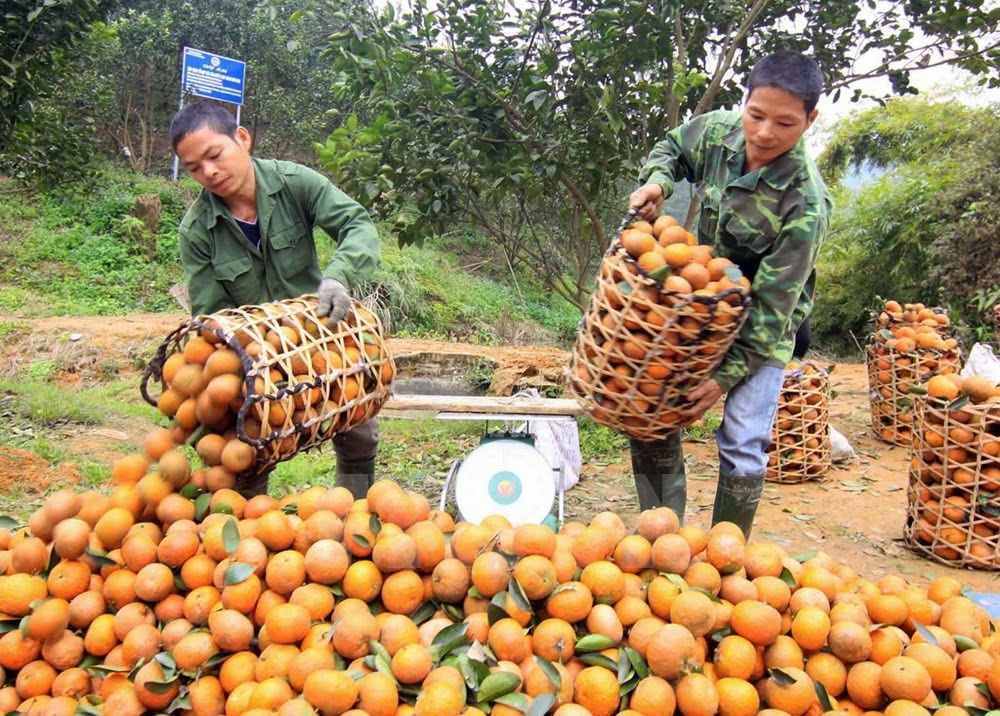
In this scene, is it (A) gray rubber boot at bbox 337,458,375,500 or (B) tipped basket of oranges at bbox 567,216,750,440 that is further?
(A) gray rubber boot at bbox 337,458,375,500

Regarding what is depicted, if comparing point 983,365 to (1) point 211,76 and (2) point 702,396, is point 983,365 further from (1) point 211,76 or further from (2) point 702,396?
(1) point 211,76

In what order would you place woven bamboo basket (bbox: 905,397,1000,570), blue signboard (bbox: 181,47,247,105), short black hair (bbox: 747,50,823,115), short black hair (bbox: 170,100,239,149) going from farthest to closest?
blue signboard (bbox: 181,47,247,105), woven bamboo basket (bbox: 905,397,1000,570), short black hair (bbox: 170,100,239,149), short black hair (bbox: 747,50,823,115)

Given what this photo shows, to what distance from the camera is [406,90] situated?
4305mm

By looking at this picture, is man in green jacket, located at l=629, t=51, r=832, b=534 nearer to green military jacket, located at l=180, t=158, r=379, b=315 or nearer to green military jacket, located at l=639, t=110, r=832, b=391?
green military jacket, located at l=639, t=110, r=832, b=391

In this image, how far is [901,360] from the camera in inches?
206

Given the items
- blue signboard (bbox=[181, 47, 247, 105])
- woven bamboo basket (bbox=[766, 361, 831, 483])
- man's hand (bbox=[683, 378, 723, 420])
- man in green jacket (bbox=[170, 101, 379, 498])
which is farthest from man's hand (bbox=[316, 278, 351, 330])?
blue signboard (bbox=[181, 47, 247, 105])

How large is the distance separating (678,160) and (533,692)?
2159 mm

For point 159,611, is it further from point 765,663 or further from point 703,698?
point 765,663

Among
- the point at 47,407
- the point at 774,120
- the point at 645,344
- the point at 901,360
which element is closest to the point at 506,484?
the point at 645,344

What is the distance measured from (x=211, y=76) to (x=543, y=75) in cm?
939

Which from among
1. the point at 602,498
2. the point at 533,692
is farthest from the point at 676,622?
the point at 602,498

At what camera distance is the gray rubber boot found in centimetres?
278

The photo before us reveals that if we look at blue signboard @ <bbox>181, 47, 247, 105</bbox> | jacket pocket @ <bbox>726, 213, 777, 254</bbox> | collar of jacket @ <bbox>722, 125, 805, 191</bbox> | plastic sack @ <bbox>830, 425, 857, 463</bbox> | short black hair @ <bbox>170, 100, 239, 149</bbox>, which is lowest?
plastic sack @ <bbox>830, 425, 857, 463</bbox>

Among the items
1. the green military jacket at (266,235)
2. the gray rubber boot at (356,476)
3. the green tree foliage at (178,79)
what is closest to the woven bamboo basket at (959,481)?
the gray rubber boot at (356,476)
